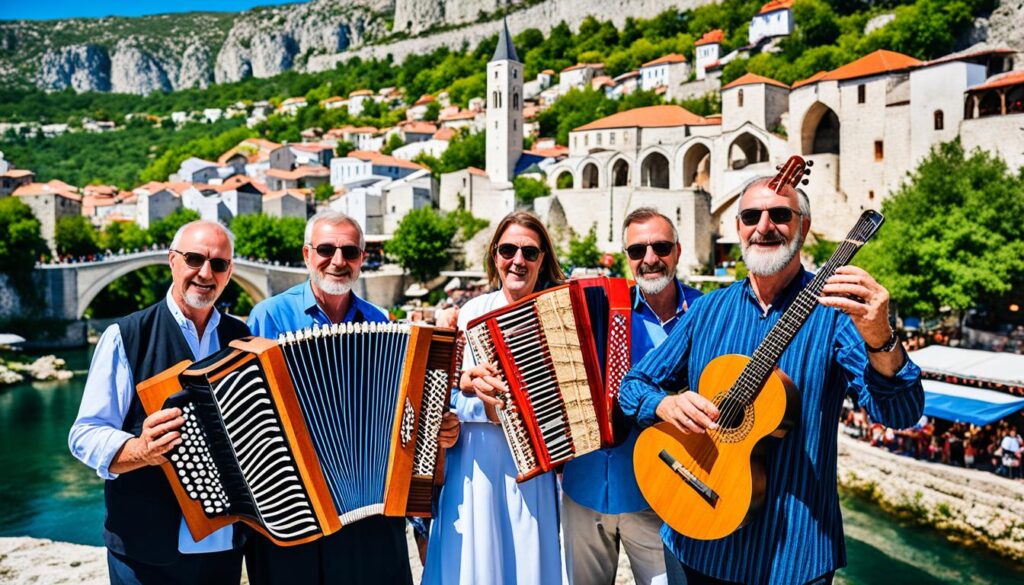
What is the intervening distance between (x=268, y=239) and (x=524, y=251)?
40902 millimetres

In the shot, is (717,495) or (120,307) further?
(120,307)

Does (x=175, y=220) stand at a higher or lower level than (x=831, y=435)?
higher

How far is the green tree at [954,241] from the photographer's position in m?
18.8

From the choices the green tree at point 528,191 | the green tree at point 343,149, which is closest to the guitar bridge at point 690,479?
the green tree at point 528,191

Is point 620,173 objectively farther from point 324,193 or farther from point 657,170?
point 324,193

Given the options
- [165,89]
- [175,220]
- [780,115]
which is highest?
[165,89]

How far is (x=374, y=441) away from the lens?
2.84m

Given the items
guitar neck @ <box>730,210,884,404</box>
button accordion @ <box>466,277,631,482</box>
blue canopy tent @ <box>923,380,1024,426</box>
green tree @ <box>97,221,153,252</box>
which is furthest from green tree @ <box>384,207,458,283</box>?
guitar neck @ <box>730,210,884,404</box>

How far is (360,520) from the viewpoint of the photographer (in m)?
2.97

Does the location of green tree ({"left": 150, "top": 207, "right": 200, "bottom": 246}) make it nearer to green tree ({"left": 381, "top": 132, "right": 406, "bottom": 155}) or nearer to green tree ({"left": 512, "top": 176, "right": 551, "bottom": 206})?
green tree ({"left": 512, "top": 176, "right": 551, "bottom": 206})

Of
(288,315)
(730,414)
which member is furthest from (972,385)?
(288,315)

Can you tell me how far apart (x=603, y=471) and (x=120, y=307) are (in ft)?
133

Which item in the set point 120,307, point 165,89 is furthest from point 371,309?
point 165,89

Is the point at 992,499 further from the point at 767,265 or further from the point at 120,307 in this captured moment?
the point at 120,307
